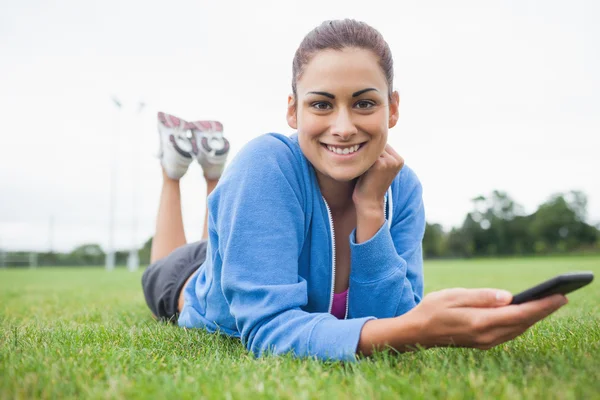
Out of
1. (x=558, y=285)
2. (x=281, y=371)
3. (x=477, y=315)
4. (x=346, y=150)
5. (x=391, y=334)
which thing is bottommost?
(x=281, y=371)

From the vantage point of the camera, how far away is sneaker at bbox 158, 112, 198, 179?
4.58 meters

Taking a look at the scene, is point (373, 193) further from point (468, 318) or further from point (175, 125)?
point (175, 125)

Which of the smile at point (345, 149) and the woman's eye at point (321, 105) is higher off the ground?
the woman's eye at point (321, 105)

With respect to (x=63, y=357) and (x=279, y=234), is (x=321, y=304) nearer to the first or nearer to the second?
(x=279, y=234)

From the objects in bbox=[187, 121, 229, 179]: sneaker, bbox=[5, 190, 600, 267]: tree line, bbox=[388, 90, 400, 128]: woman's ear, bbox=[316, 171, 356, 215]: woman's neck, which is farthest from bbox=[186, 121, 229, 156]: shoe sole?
bbox=[5, 190, 600, 267]: tree line

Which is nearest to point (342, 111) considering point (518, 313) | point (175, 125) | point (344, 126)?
point (344, 126)

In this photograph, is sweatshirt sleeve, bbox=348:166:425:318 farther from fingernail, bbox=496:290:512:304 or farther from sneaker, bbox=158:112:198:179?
sneaker, bbox=158:112:198:179

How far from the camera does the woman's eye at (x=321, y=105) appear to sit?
2.27 meters

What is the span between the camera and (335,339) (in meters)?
1.93

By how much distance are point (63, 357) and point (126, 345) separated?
45cm

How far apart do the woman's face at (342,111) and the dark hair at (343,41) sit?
0.04 metres

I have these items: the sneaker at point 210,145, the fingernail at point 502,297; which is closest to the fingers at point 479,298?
the fingernail at point 502,297

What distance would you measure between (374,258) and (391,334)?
52 cm

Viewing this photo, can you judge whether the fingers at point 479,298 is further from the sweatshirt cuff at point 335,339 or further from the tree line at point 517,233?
the tree line at point 517,233
